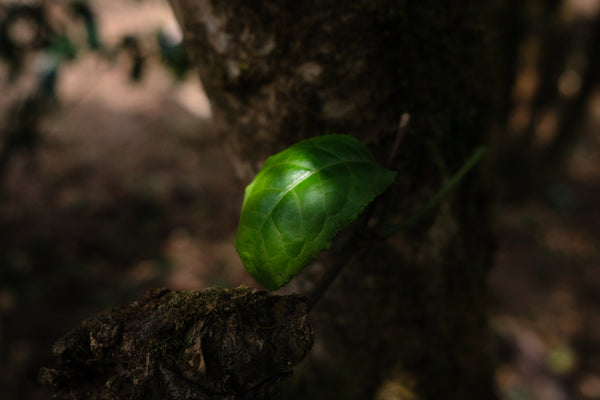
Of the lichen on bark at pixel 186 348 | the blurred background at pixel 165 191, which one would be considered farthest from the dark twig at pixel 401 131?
the blurred background at pixel 165 191

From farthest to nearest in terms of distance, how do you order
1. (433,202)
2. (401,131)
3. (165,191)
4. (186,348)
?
(165,191) < (433,202) < (401,131) < (186,348)

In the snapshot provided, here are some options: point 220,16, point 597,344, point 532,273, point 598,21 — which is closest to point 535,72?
point 598,21

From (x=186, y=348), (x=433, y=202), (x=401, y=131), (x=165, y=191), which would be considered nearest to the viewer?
(x=186, y=348)

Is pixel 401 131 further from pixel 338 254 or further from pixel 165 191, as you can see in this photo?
pixel 165 191

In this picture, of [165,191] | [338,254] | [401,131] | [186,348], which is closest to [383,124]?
[401,131]

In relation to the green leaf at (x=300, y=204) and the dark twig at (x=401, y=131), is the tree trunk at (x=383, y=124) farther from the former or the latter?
the green leaf at (x=300, y=204)

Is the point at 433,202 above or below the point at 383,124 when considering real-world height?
below
